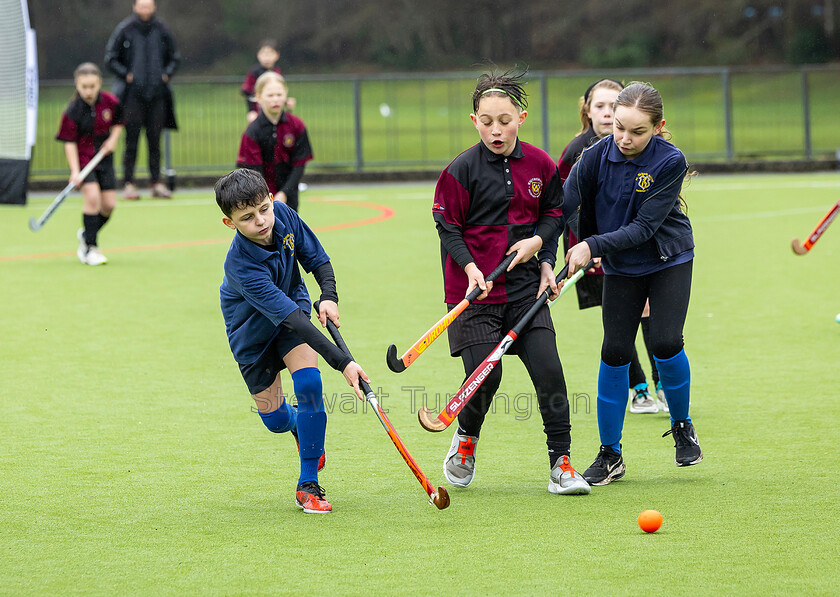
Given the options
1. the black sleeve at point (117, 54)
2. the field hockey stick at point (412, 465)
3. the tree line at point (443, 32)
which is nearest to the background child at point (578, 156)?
the field hockey stick at point (412, 465)

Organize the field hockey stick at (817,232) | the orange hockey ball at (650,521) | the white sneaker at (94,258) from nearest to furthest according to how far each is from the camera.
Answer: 1. the orange hockey ball at (650,521)
2. the field hockey stick at (817,232)
3. the white sneaker at (94,258)

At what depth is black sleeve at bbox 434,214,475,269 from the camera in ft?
13.2

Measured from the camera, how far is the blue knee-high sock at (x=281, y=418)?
418 centimetres

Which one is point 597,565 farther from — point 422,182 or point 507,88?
point 422,182

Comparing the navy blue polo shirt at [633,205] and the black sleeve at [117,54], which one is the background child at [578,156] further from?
the black sleeve at [117,54]

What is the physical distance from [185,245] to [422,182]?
23.2 ft

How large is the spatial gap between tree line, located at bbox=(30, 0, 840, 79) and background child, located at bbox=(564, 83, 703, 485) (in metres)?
31.2

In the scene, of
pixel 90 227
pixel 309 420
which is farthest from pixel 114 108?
pixel 309 420

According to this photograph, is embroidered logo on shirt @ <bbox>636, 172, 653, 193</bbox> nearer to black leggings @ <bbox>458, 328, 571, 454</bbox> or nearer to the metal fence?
black leggings @ <bbox>458, 328, 571, 454</bbox>

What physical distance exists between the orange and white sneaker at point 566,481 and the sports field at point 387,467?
2.4 inches

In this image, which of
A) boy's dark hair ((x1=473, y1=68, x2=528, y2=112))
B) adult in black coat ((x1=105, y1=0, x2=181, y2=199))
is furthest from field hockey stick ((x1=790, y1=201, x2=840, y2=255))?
adult in black coat ((x1=105, y1=0, x2=181, y2=199))

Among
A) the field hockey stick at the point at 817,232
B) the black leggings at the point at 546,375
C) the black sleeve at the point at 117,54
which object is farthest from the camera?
the black sleeve at the point at 117,54

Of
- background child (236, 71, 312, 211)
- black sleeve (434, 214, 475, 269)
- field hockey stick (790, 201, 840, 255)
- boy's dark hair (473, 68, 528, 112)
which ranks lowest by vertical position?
field hockey stick (790, 201, 840, 255)

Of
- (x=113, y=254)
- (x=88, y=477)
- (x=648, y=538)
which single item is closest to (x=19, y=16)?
(x=113, y=254)
